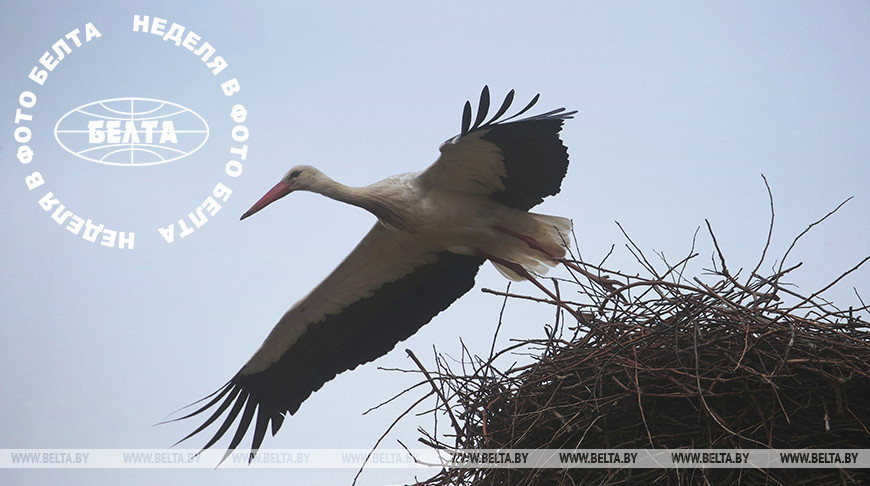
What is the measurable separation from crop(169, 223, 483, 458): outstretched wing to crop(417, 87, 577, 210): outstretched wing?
382 mm

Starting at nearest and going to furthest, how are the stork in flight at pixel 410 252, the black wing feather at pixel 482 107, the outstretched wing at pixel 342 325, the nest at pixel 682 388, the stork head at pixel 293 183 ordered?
the nest at pixel 682 388
the black wing feather at pixel 482 107
the stork in flight at pixel 410 252
the stork head at pixel 293 183
the outstretched wing at pixel 342 325

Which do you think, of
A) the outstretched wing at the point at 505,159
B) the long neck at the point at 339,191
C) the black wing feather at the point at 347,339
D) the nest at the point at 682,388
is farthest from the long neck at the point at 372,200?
the nest at the point at 682,388

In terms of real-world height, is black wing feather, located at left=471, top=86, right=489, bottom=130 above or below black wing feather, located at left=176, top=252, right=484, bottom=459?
above

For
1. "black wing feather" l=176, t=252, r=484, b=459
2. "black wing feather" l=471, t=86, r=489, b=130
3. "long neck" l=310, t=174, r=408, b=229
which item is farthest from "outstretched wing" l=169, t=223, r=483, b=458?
"black wing feather" l=471, t=86, r=489, b=130

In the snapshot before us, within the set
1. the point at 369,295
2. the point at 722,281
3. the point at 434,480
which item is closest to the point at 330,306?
the point at 369,295

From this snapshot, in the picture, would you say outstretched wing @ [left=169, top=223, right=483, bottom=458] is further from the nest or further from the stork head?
the nest

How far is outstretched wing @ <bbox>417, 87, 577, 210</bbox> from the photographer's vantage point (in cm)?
296

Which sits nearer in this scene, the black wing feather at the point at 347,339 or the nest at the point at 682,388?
the nest at the point at 682,388

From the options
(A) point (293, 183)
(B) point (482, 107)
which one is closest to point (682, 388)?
(B) point (482, 107)

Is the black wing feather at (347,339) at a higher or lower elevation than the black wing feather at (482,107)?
lower

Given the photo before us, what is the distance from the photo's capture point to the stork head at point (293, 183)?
3422 mm

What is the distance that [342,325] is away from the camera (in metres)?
3.73

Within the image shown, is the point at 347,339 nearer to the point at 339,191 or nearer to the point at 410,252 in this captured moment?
the point at 410,252

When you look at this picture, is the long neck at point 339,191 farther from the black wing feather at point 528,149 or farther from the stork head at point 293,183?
the black wing feather at point 528,149
